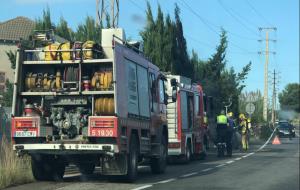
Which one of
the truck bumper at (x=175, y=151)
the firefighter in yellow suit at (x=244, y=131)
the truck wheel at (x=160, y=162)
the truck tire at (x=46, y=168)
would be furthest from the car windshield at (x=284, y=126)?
the truck tire at (x=46, y=168)

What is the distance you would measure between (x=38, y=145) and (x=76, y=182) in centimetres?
140

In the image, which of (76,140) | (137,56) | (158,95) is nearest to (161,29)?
(158,95)

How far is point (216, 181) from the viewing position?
14672 mm

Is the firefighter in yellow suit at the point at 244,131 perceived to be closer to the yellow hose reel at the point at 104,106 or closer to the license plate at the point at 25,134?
the yellow hose reel at the point at 104,106

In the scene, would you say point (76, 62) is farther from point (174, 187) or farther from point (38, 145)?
point (174, 187)

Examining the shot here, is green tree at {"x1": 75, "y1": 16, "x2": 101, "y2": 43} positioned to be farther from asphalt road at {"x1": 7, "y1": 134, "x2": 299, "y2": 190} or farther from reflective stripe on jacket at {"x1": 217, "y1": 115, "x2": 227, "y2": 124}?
asphalt road at {"x1": 7, "y1": 134, "x2": 299, "y2": 190}

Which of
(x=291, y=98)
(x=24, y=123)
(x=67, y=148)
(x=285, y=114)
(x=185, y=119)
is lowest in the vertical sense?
(x=67, y=148)

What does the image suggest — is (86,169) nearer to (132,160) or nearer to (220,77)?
(132,160)

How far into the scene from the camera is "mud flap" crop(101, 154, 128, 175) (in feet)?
43.4

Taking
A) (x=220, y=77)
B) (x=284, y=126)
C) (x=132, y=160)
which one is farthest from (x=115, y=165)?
(x=284, y=126)

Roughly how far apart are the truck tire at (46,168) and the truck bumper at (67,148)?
0.66 meters

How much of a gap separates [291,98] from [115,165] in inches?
5330

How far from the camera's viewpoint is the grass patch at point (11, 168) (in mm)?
13167

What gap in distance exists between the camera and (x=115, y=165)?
1326cm
